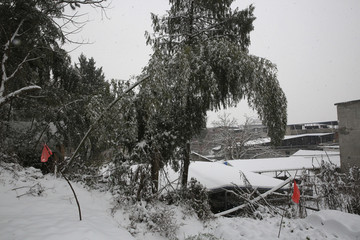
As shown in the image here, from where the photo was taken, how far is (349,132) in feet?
59.7

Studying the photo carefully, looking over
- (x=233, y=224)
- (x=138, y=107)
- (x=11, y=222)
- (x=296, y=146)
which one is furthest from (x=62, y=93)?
(x=296, y=146)

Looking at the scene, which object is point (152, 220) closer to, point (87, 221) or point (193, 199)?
point (87, 221)

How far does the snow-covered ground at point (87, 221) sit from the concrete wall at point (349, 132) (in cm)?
1686

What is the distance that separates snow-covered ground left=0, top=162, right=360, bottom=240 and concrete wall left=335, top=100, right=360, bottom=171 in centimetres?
1686

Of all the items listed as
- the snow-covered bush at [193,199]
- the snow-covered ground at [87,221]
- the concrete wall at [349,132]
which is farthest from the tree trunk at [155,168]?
the concrete wall at [349,132]

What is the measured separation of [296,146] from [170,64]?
35.3 metres

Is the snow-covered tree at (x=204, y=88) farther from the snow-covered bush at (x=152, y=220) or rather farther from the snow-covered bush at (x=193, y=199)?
the snow-covered bush at (x=152, y=220)

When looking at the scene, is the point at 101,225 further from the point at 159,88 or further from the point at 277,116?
the point at 277,116

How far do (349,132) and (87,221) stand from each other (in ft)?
74.1

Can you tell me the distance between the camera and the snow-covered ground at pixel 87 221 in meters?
3.36

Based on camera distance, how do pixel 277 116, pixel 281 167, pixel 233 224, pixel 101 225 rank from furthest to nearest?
pixel 281 167 → pixel 277 116 → pixel 233 224 → pixel 101 225

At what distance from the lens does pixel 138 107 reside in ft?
21.6

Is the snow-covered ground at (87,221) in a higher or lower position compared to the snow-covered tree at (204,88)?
lower

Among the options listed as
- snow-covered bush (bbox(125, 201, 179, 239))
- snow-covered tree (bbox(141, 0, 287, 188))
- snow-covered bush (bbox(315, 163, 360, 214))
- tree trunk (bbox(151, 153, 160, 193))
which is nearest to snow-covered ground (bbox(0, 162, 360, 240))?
snow-covered bush (bbox(125, 201, 179, 239))
